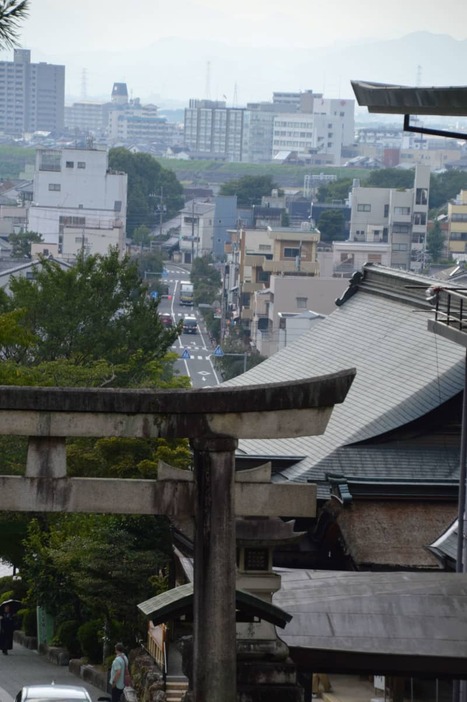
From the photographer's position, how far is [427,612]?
38.7ft

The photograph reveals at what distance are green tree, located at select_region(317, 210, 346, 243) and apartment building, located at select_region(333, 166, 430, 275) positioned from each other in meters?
6.49

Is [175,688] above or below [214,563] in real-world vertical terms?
below

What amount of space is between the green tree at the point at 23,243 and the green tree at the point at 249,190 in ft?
142

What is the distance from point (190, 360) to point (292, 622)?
8067 centimetres

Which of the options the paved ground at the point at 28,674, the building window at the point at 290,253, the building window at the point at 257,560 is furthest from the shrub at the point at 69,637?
the building window at the point at 290,253

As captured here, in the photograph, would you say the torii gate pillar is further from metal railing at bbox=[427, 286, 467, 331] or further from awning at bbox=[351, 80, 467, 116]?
awning at bbox=[351, 80, 467, 116]

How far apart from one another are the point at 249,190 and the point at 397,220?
41.2 meters

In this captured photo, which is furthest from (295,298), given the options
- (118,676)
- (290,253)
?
(118,676)

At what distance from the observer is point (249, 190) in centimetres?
16300

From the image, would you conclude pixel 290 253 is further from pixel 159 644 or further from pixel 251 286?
pixel 159 644

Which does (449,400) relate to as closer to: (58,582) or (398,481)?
(398,481)

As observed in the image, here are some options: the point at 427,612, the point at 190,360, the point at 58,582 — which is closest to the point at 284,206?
the point at 190,360

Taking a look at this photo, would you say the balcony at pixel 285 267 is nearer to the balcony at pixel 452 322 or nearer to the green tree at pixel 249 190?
the green tree at pixel 249 190

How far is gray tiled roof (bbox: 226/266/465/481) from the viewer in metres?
19.7
